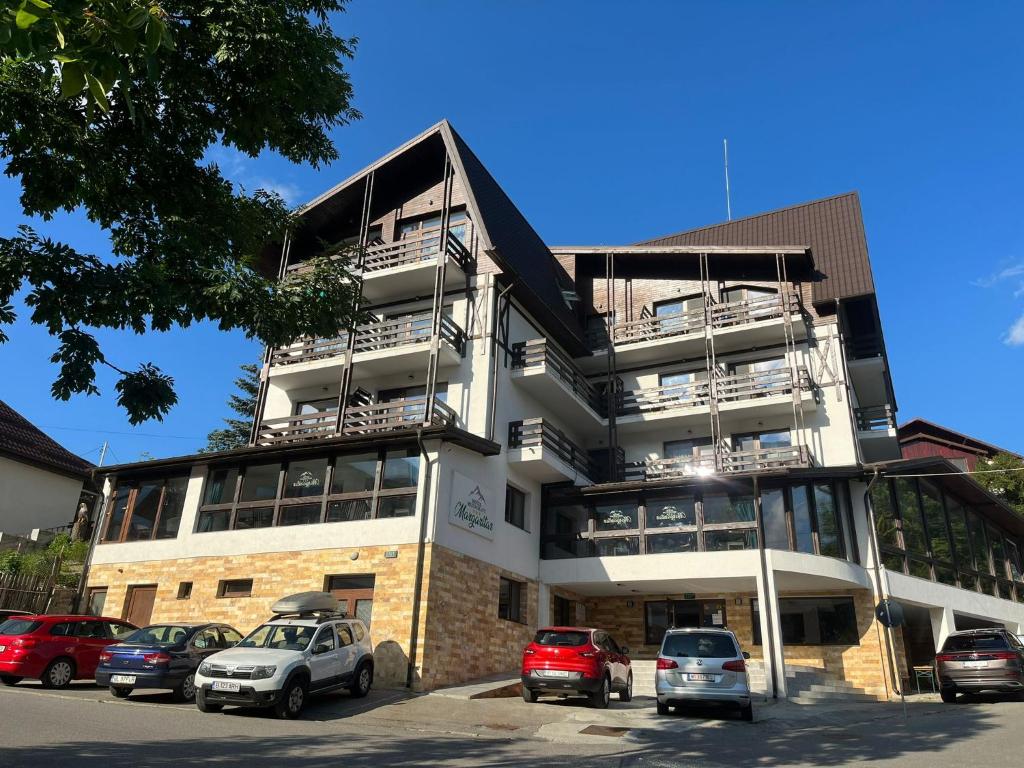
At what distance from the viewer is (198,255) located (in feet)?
→ 28.0

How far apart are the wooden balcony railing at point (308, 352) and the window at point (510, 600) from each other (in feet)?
28.8

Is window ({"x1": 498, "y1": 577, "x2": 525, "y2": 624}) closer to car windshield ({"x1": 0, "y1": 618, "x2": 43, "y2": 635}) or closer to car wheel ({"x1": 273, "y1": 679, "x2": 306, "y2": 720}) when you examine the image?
car wheel ({"x1": 273, "y1": 679, "x2": 306, "y2": 720})

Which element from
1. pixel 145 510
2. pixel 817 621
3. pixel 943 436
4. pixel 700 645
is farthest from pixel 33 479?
pixel 943 436

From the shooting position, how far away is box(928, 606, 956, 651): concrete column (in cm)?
2255

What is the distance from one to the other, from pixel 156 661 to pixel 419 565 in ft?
19.0

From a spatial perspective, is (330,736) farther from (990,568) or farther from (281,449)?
(990,568)

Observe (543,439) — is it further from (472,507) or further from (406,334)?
(406,334)

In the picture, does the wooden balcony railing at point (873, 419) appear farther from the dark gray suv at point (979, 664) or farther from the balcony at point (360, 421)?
the balcony at point (360, 421)

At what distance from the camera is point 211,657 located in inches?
497

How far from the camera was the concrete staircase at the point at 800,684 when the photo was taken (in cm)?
1794

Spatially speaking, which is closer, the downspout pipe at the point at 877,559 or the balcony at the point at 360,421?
the downspout pipe at the point at 877,559

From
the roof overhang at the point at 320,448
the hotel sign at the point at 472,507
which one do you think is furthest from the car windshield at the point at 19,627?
the hotel sign at the point at 472,507

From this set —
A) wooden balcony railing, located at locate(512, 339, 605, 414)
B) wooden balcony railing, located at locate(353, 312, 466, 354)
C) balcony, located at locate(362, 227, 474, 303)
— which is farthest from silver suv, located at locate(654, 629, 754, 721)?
balcony, located at locate(362, 227, 474, 303)

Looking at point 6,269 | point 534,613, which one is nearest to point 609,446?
point 534,613
